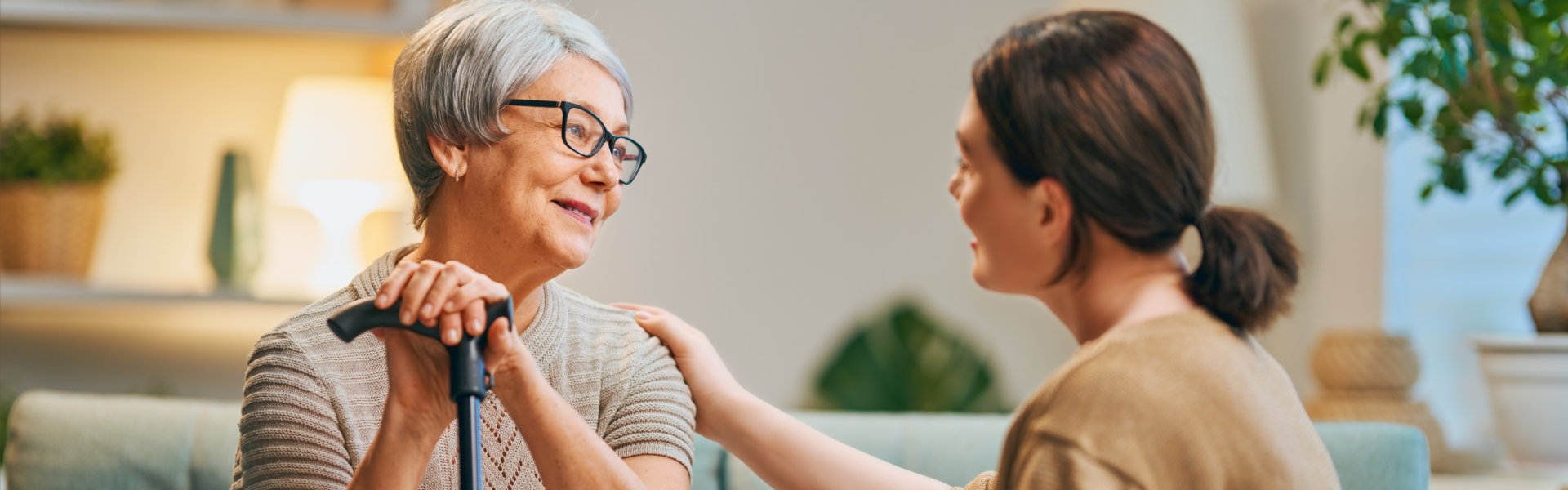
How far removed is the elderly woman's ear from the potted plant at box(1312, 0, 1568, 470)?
162 centimetres

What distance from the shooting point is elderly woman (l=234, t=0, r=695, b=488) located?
0.95 m

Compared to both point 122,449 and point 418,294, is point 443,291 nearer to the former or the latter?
point 418,294

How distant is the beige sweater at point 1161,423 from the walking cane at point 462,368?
15.4 inches

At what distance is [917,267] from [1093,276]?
6.72 feet

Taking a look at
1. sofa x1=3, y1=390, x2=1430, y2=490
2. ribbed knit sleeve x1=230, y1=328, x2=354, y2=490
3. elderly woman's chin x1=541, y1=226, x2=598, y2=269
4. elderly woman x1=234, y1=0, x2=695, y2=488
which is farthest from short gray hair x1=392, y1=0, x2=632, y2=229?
sofa x1=3, y1=390, x2=1430, y2=490

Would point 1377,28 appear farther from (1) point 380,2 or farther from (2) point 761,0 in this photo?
(1) point 380,2

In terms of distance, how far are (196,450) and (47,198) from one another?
3.24 feet

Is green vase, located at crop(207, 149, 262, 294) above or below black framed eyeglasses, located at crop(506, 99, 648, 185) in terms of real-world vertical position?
below

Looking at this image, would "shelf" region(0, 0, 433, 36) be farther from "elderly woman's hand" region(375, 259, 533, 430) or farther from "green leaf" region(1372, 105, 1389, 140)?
"green leaf" region(1372, 105, 1389, 140)

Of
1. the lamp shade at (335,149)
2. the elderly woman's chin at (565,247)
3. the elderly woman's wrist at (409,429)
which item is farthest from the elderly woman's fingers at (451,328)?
the lamp shade at (335,149)

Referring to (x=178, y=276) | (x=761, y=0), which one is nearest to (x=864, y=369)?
(x=761, y=0)

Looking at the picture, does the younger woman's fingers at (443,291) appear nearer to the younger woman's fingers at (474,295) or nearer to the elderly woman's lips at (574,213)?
the younger woman's fingers at (474,295)

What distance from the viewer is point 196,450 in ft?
5.13

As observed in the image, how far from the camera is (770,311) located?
9.57 feet
